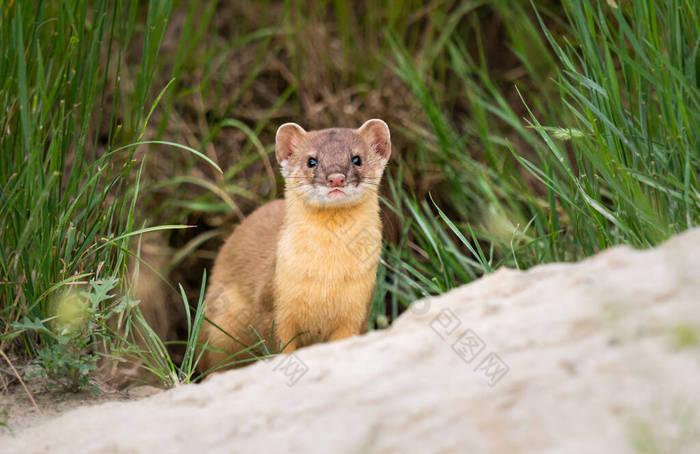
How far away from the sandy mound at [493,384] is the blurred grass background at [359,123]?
0.72 m

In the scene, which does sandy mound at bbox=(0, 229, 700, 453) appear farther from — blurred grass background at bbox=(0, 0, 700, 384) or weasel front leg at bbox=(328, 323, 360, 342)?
weasel front leg at bbox=(328, 323, 360, 342)

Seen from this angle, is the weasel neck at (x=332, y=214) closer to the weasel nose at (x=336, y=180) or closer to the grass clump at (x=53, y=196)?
the weasel nose at (x=336, y=180)

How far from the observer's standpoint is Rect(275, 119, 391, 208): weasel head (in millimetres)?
3406

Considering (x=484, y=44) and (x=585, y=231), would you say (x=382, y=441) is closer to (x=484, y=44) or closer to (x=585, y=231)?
(x=585, y=231)

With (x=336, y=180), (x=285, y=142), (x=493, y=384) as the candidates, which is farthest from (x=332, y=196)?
(x=493, y=384)

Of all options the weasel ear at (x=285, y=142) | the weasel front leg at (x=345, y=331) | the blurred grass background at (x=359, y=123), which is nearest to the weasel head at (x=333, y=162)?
the weasel ear at (x=285, y=142)


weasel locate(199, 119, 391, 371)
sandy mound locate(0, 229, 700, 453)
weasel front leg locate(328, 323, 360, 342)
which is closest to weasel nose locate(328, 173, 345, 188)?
weasel locate(199, 119, 391, 371)

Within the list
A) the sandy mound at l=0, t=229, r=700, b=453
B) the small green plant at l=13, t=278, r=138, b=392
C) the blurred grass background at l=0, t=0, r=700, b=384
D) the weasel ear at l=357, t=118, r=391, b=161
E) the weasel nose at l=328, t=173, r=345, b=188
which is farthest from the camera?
the weasel ear at l=357, t=118, r=391, b=161

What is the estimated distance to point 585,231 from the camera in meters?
3.28

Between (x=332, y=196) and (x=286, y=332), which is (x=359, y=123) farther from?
(x=286, y=332)

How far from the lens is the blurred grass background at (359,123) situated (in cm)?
280

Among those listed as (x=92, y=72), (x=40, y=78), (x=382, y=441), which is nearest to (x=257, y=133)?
(x=92, y=72)

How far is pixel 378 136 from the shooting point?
3.85m

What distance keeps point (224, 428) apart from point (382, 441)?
491 millimetres
